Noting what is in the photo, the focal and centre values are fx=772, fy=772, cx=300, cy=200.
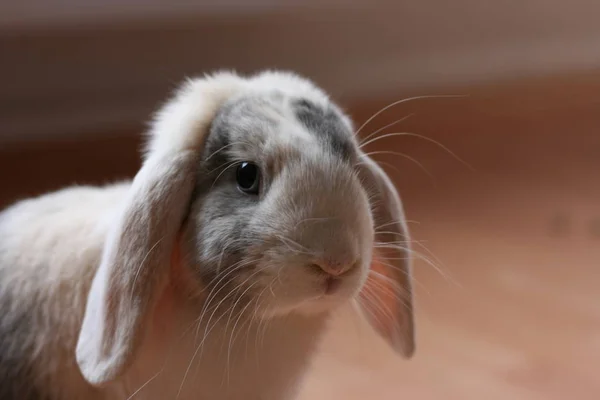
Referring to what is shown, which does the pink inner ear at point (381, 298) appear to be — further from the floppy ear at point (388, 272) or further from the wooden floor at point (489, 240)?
the wooden floor at point (489, 240)

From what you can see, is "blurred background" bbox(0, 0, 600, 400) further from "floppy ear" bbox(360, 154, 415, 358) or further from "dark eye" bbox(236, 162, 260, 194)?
"dark eye" bbox(236, 162, 260, 194)

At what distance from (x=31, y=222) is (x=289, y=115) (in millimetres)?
358

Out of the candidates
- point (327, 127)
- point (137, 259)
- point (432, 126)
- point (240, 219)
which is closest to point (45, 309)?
point (137, 259)

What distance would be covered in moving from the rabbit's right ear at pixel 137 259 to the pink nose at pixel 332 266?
0.17 metres

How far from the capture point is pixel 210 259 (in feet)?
2.52

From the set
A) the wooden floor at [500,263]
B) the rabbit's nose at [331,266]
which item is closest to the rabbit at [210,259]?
the rabbit's nose at [331,266]

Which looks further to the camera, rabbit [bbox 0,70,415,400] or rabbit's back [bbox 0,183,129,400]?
rabbit's back [bbox 0,183,129,400]

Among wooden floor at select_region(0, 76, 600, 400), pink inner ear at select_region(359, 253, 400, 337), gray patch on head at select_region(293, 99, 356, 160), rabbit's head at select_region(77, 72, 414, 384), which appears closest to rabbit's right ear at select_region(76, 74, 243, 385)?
rabbit's head at select_region(77, 72, 414, 384)

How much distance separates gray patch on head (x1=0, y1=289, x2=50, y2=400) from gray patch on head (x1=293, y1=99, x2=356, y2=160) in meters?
0.38

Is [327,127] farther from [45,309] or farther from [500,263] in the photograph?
[500,263]

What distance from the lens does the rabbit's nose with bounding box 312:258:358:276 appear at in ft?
2.34

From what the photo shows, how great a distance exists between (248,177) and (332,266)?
0.43ft

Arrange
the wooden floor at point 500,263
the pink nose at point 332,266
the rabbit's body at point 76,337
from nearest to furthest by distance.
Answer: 1. the pink nose at point 332,266
2. the rabbit's body at point 76,337
3. the wooden floor at point 500,263

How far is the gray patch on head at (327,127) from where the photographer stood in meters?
0.79
